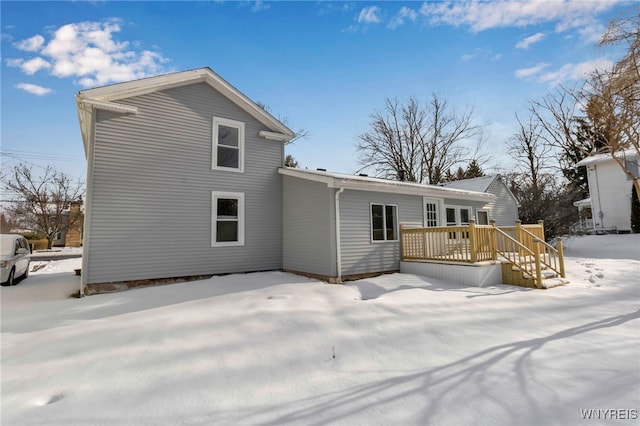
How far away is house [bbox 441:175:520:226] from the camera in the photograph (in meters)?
14.2

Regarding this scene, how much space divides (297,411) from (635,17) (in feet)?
32.7

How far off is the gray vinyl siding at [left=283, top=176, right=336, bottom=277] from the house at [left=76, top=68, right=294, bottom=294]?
0.47m

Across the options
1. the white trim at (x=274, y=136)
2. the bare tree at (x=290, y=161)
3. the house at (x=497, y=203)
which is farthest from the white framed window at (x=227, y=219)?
the bare tree at (x=290, y=161)

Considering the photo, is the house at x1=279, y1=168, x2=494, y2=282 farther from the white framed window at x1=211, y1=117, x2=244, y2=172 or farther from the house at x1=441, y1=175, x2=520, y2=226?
the house at x1=441, y1=175, x2=520, y2=226

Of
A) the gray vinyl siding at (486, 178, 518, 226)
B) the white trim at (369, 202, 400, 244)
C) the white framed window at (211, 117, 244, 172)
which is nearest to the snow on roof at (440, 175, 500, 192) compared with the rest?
the gray vinyl siding at (486, 178, 518, 226)

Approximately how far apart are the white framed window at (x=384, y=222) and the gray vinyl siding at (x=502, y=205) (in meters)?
7.09

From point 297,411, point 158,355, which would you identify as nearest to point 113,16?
point 158,355

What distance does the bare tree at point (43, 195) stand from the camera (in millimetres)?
23812

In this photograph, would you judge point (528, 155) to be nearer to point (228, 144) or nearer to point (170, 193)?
point (228, 144)

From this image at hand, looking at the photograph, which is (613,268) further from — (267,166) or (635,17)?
(267,166)

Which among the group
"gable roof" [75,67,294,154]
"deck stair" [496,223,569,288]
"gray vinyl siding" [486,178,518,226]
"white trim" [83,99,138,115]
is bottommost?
"deck stair" [496,223,569,288]

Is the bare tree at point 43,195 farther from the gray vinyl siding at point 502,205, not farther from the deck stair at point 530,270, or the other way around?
the gray vinyl siding at point 502,205

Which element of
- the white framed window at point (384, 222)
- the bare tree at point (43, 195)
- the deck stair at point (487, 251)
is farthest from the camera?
the bare tree at point (43, 195)

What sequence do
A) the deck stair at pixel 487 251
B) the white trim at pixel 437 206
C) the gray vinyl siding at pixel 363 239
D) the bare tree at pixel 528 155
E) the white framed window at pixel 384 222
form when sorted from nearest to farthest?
the deck stair at pixel 487 251
the gray vinyl siding at pixel 363 239
the white framed window at pixel 384 222
the white trim at pixel 437 206
the bare tree at pixel 528 155
